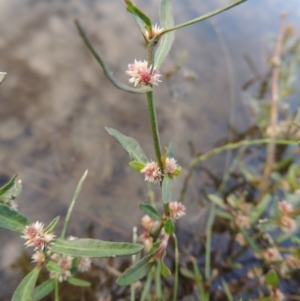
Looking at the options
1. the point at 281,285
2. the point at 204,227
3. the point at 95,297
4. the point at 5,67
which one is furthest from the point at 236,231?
the point at 5,67

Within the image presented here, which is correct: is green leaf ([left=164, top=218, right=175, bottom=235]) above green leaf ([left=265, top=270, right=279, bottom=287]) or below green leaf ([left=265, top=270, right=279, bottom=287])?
above

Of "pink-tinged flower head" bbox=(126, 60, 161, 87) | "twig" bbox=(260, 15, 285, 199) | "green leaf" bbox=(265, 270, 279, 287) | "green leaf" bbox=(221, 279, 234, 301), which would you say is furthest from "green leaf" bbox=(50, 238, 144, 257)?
"twig" bbox=(260, 15, 285, 199)

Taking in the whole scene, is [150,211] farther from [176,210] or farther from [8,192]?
[8,192]

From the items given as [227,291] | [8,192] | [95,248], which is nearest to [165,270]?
[95,248]

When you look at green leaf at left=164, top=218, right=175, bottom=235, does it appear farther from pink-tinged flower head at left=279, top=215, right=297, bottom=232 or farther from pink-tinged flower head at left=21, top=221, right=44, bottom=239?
pink-tinged flower head at left=279, top=215, right=297, bottom=232

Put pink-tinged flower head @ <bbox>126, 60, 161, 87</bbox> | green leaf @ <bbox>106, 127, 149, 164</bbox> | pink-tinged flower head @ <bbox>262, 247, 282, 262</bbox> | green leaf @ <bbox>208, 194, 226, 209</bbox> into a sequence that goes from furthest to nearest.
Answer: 1. green leaf @ <bbox>208, 194, 226, 209</bbox>
2. pink-tinged flower head @ <bbox>262, 247, 282, 262</bbox>
3. green leaf @ <bbox>106, 127, 149, 164</bbox>
4. pink-tinged flower head @ <bbox>126, 60, 161, 87</bbox>

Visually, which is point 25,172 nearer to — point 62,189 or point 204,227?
point 62,189

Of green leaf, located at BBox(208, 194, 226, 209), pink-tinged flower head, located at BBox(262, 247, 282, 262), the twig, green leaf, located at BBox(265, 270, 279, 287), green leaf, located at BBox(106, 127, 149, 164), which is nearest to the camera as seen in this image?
green leaf, located at BBox(106, 127, 149, 164)

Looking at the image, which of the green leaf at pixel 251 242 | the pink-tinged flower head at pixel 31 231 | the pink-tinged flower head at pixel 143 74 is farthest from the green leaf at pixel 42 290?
the green leaf at pixel 251 242
